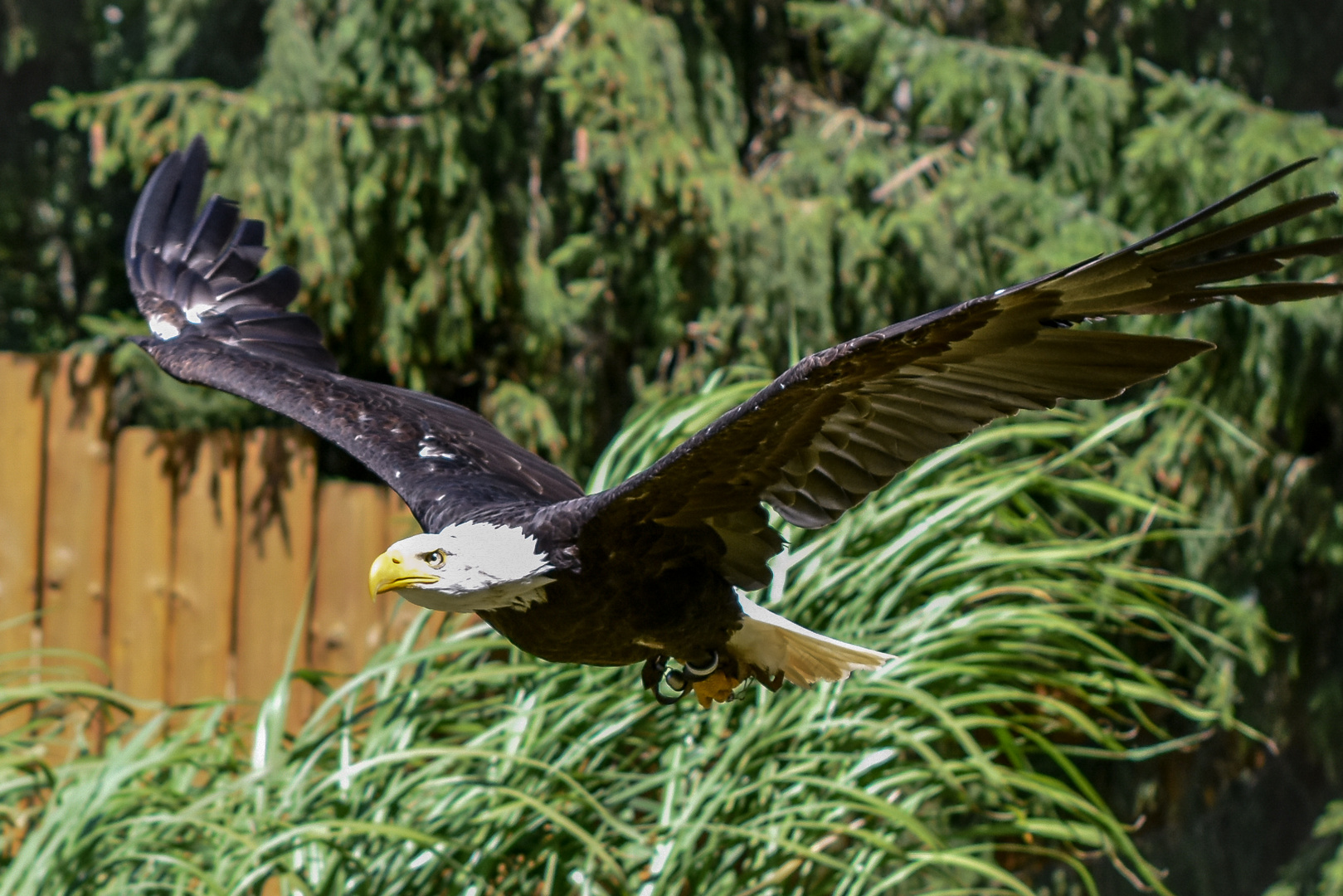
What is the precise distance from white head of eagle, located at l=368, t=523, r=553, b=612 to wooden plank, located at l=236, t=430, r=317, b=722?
2726 mm

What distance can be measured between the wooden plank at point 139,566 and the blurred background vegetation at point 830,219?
0.74 ft

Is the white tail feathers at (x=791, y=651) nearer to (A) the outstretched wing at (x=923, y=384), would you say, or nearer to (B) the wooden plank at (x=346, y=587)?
(A) the outstretched wing at (x=923, y=384)

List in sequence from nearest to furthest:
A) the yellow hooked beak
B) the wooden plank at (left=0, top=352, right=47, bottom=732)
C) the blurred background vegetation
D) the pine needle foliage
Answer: the yellow hooked beak, the pine needle foliage, the blurred background vegetation, the wooden plank at (left=0, top=352, right=47, bottom=732)

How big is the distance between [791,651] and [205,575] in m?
2.72

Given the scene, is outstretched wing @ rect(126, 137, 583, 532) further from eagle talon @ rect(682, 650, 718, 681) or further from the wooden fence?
the wooden fence

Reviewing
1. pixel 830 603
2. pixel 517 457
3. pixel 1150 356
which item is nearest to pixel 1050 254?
pixel 830 603

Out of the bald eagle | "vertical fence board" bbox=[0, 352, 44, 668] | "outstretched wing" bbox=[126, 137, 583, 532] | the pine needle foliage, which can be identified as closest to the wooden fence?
"vertical fence board" bbox=[0, 352, 44, 668]

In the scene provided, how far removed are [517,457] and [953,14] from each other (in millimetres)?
3155

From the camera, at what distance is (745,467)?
5.98ft

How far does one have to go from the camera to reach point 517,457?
2.69 meters

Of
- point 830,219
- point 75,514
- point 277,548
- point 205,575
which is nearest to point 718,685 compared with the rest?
point 830,219

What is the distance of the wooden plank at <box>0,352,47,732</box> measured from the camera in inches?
170

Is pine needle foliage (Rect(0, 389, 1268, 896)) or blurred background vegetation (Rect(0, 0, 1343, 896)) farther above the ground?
blurred background vegetation (Rect(0, 0, 1343, 896))

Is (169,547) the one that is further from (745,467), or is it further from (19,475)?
(745,467)
